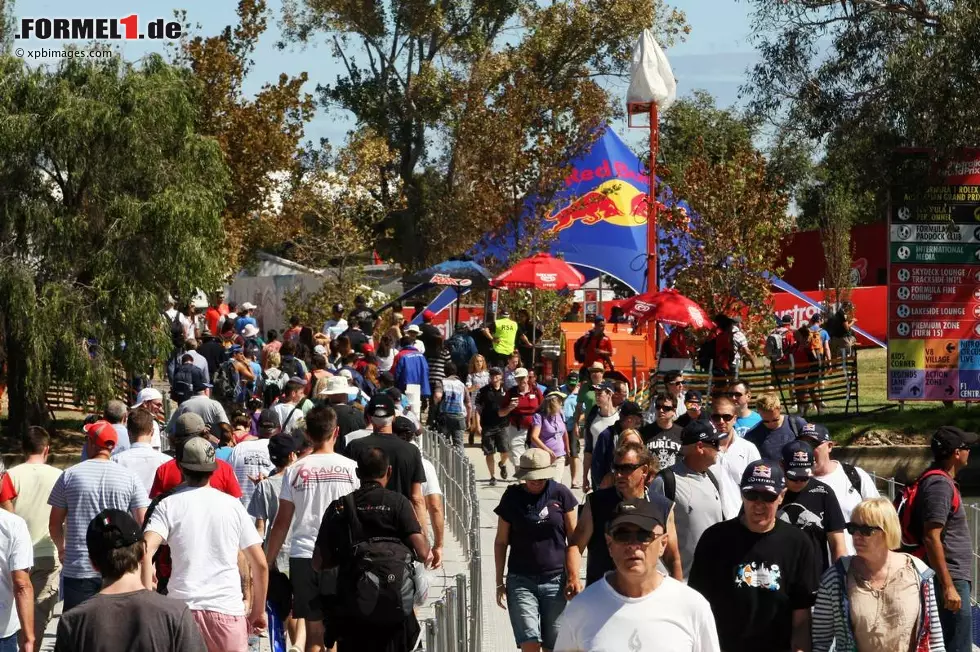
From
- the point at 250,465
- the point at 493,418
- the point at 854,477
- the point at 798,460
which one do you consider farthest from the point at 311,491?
the point at 493,418

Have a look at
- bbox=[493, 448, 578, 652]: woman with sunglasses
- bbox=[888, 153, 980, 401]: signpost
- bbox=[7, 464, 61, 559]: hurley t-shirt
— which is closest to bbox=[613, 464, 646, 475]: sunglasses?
bbox=[493, 448, 578, 652]: woman with sunglasses

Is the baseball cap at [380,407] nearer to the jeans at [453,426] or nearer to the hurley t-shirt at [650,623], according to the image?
the hurley t-shirt at [650,623]

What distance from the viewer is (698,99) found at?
6400cm

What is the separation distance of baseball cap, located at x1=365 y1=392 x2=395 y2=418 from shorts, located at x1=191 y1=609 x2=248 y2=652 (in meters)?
2.95

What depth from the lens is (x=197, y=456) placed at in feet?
24.2

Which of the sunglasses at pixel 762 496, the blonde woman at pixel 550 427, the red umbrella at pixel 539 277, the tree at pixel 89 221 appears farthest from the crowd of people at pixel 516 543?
the red umbrella at pixel 539 277

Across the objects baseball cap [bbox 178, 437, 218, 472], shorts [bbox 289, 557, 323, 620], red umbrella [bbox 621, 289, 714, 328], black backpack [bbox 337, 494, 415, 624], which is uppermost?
red umbrella [bbox 621, 289, 714, 328]

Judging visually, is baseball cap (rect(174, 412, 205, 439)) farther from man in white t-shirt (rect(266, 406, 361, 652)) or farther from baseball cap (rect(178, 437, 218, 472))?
baseball cap (rect(178, 437, 218, 472))

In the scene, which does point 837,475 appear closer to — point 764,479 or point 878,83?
point 764,479

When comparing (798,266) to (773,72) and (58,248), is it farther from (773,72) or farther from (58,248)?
(58,248)

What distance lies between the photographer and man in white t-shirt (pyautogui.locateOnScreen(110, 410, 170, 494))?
976 cm

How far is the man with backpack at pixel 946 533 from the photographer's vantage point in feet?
27.4

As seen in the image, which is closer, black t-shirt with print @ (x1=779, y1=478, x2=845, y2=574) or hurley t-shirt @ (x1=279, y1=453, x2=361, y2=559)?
black t-shirt with print @ (x1=779, y1=478, x2=845, y2=574)

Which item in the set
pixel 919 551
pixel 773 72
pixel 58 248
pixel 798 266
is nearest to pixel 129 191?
pixel 58 248
